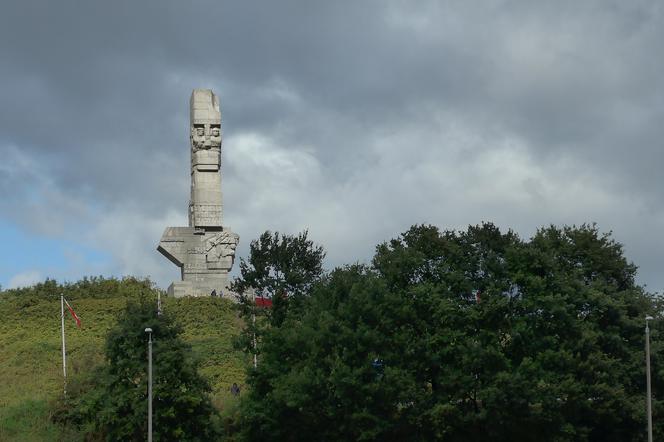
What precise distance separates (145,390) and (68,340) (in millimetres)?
17161

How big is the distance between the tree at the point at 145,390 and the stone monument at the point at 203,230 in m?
22.1

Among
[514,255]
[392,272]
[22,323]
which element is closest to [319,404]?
[392,272]

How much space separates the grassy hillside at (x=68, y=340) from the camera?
1614 inches

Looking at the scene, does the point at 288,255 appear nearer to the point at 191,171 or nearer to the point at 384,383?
the point at 384,383

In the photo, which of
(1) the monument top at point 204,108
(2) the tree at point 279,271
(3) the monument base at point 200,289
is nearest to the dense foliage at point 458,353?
(2) the tree at point 279,271

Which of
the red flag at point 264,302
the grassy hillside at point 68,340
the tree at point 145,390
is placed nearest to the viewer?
the tree at point 145,390

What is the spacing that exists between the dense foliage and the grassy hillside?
3.83 metres

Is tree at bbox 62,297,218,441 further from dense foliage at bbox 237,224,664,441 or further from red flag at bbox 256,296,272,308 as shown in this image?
red flag at bbox 256,296,272,308

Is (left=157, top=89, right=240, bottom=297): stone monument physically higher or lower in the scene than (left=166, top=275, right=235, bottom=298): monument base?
higher

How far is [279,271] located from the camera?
4466cm

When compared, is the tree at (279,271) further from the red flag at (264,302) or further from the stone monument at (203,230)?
the stone monument at (203,230)

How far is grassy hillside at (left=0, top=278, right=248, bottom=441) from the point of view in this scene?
41.0 meters

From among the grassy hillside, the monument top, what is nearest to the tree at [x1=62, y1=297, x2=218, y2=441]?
the grassy hillside

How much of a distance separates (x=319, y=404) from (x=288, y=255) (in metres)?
8.34
